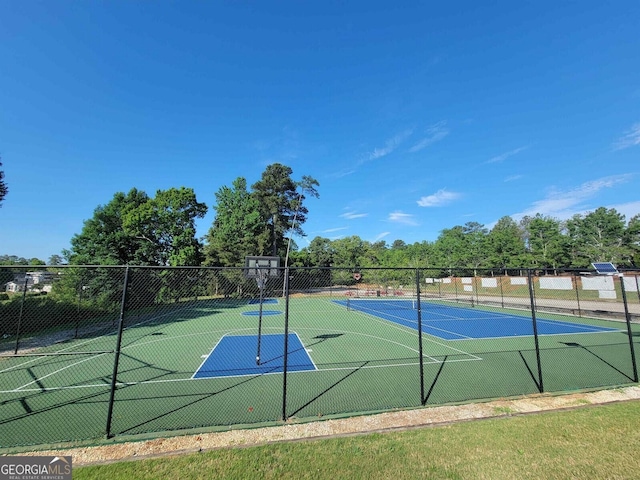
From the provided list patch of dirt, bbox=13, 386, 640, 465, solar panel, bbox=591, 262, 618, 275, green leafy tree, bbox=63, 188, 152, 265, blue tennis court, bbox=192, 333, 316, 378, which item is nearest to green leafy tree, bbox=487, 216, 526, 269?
solar panel, bbox=591, 262, 618, 275

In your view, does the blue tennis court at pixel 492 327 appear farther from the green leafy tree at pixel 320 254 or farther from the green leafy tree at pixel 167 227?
the green leafy tree at pixel 320 254

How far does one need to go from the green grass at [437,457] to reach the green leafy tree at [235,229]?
2894cm

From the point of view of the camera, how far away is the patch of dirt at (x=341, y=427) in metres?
3.53

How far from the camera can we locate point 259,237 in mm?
35500

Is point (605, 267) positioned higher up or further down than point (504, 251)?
further down

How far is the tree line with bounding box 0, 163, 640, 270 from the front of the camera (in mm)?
23594

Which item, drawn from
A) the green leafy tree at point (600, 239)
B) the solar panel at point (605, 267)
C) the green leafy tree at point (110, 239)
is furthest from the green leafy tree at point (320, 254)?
the solar panel at point (605, 267)

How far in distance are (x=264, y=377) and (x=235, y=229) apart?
2923 centimetres

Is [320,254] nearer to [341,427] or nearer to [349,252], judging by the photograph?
[349,252]

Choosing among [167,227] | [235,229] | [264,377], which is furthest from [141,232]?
[264,377]

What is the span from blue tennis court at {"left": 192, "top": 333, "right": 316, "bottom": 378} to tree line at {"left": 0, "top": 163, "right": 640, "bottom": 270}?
16.7 meters

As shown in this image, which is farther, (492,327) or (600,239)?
(600,239)

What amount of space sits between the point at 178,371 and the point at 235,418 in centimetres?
376

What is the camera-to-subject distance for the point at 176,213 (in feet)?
87.9
